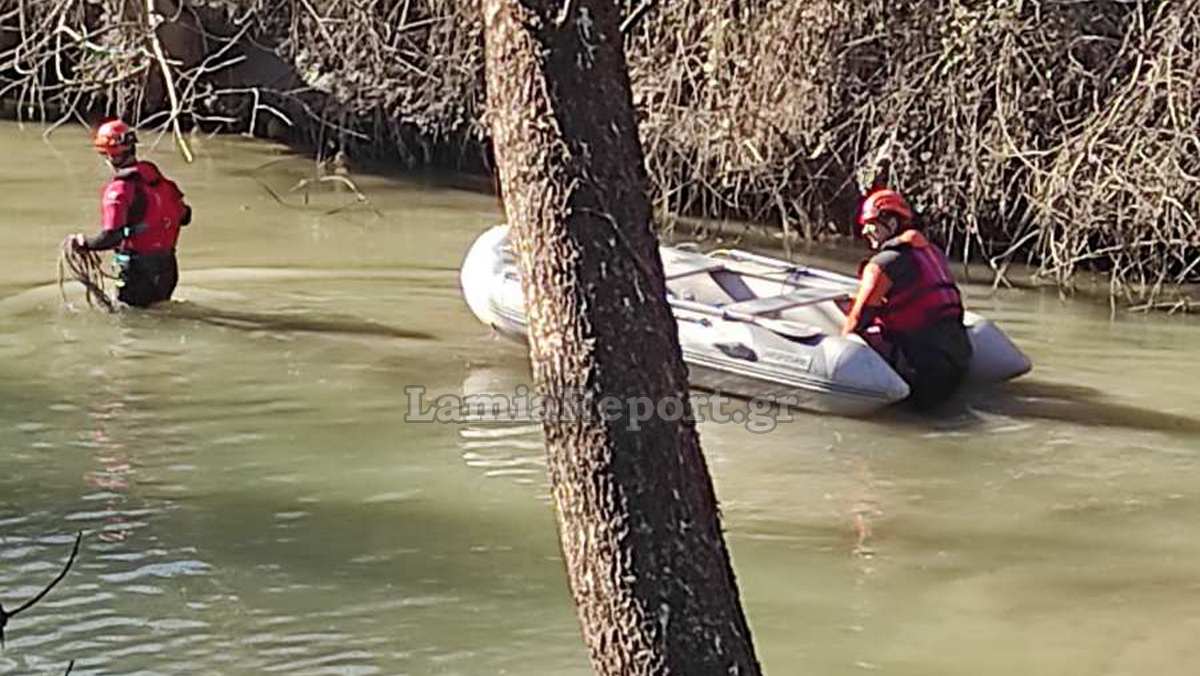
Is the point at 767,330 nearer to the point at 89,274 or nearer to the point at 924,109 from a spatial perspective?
the point at 89,274

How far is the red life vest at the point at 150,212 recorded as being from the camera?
1071 cm

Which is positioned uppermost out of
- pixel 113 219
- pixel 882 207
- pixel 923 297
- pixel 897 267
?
pixel 882 207

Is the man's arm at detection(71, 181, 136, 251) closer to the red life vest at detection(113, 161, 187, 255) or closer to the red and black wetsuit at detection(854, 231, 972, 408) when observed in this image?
the red life vest at detection(113, 161, 187, 255)

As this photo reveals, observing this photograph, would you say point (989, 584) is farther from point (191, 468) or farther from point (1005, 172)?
point (1005, 172)

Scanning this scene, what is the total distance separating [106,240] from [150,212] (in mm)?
281

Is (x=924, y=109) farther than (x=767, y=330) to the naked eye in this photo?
Yes

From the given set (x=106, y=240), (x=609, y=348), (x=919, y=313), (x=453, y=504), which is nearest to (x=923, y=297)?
(x=919, y=313)

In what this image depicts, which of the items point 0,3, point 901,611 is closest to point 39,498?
point 901,611

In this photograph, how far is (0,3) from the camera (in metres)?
16.7

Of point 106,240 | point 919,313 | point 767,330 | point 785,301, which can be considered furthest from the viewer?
point 106,240

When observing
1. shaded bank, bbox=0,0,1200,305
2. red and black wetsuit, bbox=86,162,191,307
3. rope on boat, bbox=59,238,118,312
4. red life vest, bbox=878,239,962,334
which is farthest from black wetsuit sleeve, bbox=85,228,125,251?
red life vest, bbox=878,239,962,334

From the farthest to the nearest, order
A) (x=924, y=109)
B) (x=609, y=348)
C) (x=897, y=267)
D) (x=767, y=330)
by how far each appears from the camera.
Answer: (x=924, y=109), (x=767, y=330), (x=897, y=267), (x=609, y=348)

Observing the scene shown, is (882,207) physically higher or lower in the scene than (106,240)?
higher

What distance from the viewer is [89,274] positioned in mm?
11180
